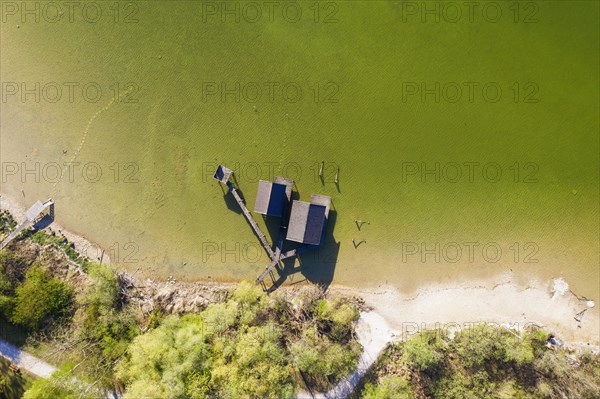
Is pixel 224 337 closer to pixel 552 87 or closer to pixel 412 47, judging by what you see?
pixel 412 47

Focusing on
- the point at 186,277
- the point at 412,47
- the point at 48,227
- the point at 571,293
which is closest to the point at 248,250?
the point at 186,277

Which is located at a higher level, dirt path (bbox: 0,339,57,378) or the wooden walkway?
the wooden walkway

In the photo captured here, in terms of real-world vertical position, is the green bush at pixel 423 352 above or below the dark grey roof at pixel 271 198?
below

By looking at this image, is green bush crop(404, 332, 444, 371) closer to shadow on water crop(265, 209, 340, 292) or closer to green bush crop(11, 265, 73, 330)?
shadow on water crop(265, 209, 340, 292)

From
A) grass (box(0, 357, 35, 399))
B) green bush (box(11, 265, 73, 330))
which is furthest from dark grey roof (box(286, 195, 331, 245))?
grass (box(0, 357, 35, 399))

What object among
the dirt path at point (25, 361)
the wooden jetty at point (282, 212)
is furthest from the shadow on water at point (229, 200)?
the dirt path at point (25, 361)

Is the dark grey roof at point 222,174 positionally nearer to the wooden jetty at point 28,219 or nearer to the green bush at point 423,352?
the wooden jetty at point 28,219
